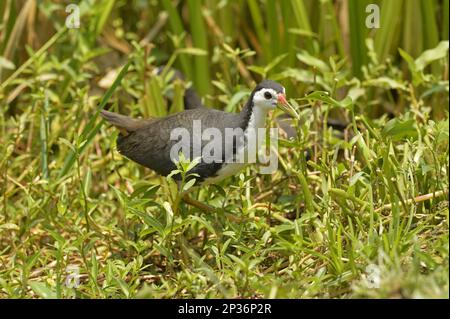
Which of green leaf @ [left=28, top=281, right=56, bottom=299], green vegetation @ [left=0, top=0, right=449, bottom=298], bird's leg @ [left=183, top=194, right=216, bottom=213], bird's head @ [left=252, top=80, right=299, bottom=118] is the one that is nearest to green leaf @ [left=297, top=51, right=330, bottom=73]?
green vegetation @ [left=0, top=0, right=449, bottom=298]

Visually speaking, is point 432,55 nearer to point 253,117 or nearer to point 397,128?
point 397,128

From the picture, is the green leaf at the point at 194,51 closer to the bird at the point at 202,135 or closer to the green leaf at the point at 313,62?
the green leaf at the point at 313,62

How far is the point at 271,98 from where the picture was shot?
→ 353 centimetres

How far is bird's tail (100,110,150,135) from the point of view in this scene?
3.78 m

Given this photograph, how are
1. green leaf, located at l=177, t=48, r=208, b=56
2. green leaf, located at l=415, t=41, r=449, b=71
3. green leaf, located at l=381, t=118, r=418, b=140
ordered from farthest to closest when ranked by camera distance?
green leaf, located at l=177, t=48, r=208, b=56 < green leaf, located at l=415, t=41, r=449, b=71 < green leaf, located at l=381, t=118, r=418, b=140

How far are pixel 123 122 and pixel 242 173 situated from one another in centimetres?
63

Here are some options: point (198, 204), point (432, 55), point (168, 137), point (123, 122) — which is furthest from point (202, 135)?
point (432, 55)

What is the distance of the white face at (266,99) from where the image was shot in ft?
11.5

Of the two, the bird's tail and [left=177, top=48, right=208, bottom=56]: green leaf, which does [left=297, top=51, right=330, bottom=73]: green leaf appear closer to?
[left=177, top=48, right=208, bottom=56]: green leaf

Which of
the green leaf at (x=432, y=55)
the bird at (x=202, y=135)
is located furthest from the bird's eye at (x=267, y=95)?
the green leaf at (x=432, y=55)

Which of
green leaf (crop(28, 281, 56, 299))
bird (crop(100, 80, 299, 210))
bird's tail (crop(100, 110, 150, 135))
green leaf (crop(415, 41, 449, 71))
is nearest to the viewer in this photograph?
green leaf (crop(28, 281, 56, 299))

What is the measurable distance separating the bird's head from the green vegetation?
0.13 m

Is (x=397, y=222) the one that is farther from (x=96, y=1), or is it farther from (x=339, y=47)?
(x=96, y=1)
